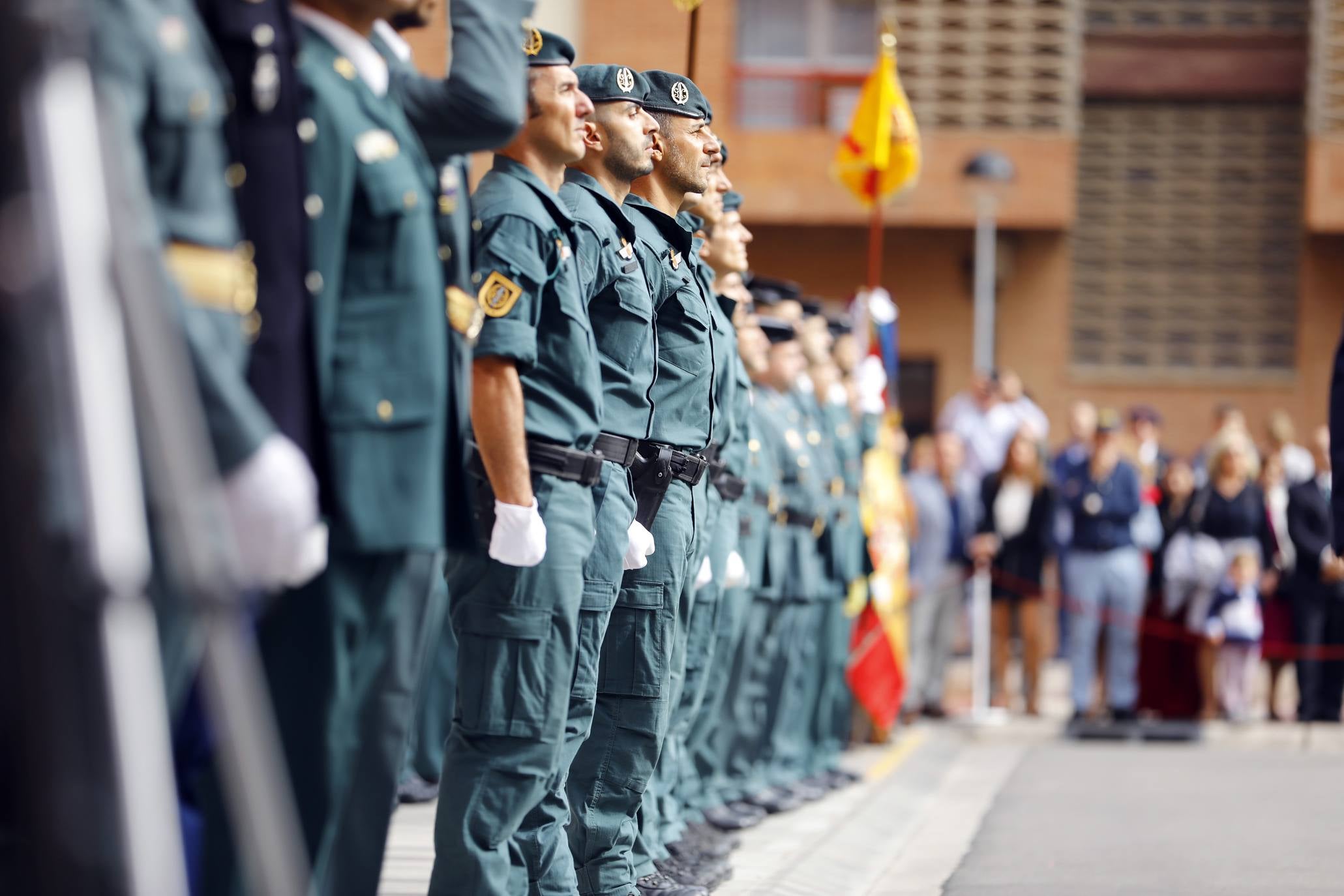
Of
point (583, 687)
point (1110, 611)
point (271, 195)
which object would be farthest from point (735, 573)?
point (1110, 611)

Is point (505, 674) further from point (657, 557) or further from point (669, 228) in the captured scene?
point (669, 228)

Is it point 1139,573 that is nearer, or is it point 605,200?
point 605,200

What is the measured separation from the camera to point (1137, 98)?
82.1 ft

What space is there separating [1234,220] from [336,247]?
73.4 feet

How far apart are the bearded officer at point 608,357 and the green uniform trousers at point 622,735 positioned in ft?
0.27

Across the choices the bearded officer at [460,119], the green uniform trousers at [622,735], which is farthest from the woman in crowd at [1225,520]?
the bearded officer at [460,119]

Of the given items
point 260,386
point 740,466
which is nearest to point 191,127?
point 260,386

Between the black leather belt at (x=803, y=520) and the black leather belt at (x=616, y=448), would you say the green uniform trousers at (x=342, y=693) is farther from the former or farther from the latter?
the black leather belt at (x=803, y=520)

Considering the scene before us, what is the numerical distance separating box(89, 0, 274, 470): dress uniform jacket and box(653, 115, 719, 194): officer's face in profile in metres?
3.53

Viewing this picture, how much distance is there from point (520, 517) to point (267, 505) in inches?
64.7

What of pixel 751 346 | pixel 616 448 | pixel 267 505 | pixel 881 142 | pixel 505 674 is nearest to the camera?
pixel 267 505

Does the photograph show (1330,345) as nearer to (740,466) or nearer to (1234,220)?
(1234,220)

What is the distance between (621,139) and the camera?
20.4 feet

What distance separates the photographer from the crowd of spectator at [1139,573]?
48.2 ft
